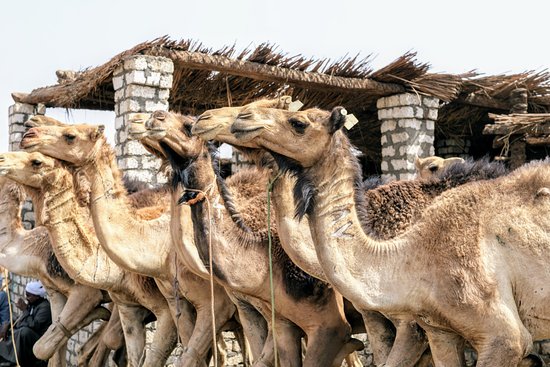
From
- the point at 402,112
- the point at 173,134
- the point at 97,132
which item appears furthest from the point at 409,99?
the point at 173,134

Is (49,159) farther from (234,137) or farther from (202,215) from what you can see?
(234,137)

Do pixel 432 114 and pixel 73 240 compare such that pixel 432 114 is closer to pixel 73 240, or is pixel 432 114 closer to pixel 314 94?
pixel 314 94

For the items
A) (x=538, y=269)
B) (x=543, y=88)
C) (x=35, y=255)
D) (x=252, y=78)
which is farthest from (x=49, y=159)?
(x=543, y=88)

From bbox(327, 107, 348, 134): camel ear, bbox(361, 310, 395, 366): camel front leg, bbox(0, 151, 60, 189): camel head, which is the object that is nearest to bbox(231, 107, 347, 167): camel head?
bbox(327, 107, 348, 134): camel ear

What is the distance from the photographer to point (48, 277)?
34.1ft

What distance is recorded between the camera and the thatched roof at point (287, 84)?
1108cm

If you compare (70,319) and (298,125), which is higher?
(298,125)

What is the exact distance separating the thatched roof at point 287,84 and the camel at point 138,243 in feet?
7.69

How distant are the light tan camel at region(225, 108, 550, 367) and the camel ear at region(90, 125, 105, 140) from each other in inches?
114

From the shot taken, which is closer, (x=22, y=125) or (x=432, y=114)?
(x=432, y=114)

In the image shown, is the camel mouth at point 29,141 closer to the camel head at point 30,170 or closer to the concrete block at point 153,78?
the camel head at point 30,170

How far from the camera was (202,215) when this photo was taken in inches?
295

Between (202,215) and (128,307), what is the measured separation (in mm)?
2275

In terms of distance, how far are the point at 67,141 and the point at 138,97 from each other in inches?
87.2
